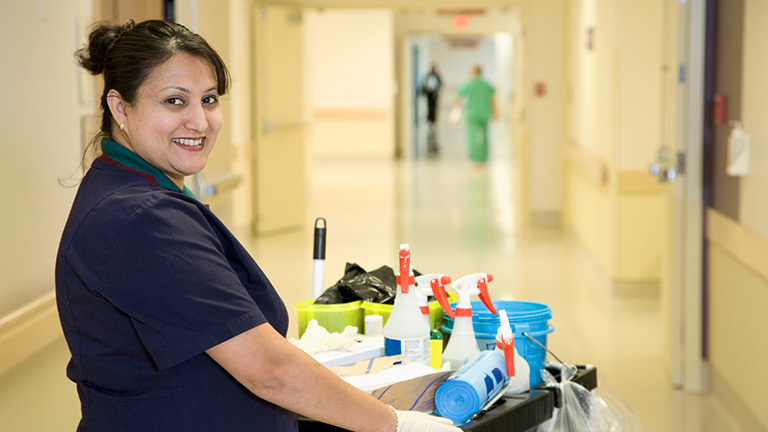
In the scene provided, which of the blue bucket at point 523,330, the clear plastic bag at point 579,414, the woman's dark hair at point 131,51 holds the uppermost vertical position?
the woman's dark hair at point 131,51

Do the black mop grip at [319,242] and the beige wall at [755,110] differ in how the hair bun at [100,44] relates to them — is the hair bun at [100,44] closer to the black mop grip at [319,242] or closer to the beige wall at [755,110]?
the black mop grip at [319,242]

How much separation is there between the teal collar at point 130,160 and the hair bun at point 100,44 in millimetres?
150

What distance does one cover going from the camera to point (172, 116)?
157 cm

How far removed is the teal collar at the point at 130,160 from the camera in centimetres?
154

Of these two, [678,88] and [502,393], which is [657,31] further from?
[502,393]

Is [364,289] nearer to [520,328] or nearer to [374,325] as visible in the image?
[374,325]

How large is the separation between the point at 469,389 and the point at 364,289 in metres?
0.51

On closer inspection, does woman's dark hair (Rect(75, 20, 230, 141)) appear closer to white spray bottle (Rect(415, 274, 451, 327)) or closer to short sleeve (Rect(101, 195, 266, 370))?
short sleeve (Rect(101, 195, 266, 370))

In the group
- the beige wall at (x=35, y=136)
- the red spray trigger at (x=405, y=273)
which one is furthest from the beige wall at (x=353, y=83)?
the red spray trigger at (x=405, y=273)

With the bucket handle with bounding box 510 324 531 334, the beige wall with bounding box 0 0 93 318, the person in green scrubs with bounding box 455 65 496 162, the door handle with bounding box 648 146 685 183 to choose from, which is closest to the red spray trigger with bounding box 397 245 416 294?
the bucket handle with bounding box 510 324 531 334

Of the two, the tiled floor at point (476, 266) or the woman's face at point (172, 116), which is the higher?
the woman's face at point (172, 116)

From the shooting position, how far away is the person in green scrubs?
14.5 m

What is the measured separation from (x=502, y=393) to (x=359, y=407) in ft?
1.39

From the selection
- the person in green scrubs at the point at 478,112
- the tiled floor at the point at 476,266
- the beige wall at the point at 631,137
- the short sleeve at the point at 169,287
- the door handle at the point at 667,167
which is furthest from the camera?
the person in green scrubs at the point at 478,112
